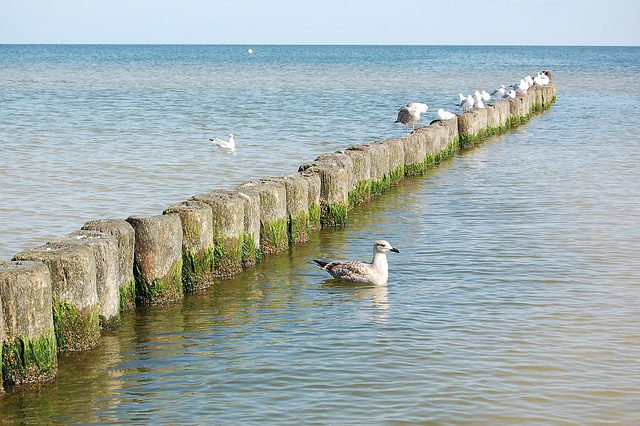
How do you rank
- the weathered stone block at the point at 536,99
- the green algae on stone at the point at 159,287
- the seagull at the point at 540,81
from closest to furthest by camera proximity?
1. the green algae on stone at the point at 159,287
2. the weathered stone block at the point at 536,99
3. the seagull at the point at 540,81

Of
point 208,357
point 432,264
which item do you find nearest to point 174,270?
point 208,357

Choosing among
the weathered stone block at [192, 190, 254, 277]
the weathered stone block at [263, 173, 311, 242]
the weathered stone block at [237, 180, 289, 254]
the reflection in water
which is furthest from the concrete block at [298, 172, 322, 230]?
the reflection in water

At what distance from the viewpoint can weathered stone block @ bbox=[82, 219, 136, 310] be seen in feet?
24.2

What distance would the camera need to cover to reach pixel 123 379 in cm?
633

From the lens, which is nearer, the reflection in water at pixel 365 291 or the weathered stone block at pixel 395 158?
the reflection in water at pixel 365 291

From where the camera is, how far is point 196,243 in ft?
27.6

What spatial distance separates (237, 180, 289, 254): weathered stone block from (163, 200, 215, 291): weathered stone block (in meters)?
1.04

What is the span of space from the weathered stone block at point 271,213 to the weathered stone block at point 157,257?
5.41 feet

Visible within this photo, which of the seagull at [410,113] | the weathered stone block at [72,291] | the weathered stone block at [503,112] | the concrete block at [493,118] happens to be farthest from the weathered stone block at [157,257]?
the weathered stone block at [503,112]

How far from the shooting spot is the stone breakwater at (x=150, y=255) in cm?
604

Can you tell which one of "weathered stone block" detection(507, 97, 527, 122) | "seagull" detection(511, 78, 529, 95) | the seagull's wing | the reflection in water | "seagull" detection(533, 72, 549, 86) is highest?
"seagull" detection(533, 72, 549, 86)

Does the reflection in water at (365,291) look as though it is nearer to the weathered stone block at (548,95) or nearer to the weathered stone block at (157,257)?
the weathered stone block at (157,257)

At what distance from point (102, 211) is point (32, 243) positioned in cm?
207

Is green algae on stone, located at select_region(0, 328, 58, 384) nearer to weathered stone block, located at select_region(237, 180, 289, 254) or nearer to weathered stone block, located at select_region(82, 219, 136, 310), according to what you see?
weathered stone block, located at select_region(82, 219, 136, 310)
